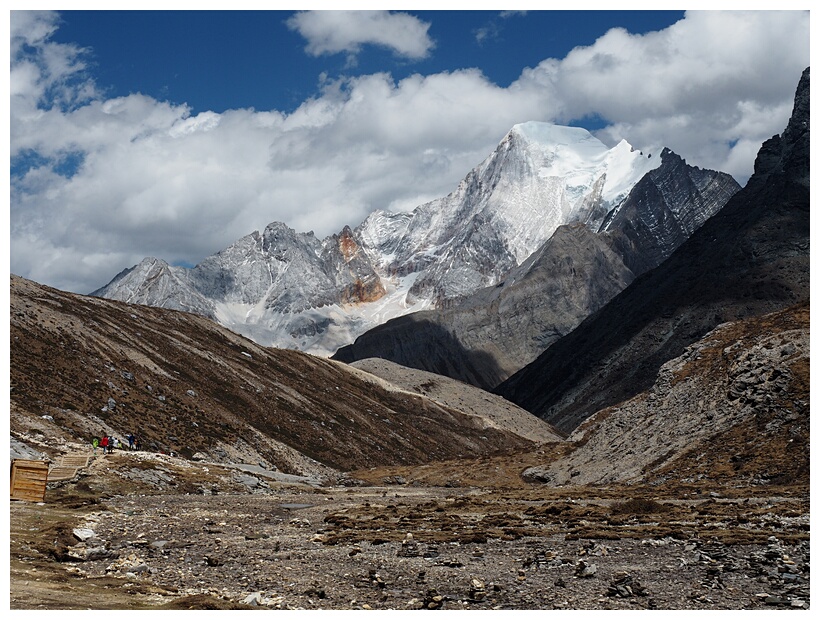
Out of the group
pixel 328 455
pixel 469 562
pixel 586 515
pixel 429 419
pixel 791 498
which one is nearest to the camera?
pixel 469 562

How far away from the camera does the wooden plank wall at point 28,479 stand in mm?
39375

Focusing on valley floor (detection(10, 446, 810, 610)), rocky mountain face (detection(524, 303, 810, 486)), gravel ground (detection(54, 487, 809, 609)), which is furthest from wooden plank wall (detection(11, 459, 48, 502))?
rocky mountain face (detection(524, 303, 810, 486))

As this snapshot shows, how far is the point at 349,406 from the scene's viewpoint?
159000 mm

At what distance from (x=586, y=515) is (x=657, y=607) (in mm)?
22700

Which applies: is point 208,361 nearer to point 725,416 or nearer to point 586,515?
point 725,416

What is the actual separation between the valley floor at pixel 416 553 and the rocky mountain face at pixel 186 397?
27724mm

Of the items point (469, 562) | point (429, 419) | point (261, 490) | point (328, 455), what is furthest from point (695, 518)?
point (429, 419)

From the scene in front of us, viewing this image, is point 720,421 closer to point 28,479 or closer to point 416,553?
point 416,553

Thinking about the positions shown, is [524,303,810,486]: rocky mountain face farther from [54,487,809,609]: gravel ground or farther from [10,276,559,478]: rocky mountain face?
[10,276,559,478]: rocky mountain face

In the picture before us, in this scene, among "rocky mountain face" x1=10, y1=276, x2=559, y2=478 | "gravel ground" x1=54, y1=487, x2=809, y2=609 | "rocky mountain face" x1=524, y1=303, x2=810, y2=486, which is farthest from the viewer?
"rocky mountain face" x1=10, y1=276, x2=559, y2=478

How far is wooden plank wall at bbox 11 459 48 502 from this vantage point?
39.4m

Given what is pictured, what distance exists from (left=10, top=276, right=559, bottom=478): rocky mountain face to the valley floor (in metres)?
27.7

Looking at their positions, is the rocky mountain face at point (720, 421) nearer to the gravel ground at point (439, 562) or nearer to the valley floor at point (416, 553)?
the valley floor at point (416, 553)

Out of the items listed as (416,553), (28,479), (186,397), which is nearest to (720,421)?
(416,553)
